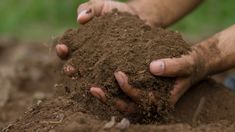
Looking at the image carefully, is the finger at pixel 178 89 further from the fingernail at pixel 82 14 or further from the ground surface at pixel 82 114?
the fingernail at pixel 82 14

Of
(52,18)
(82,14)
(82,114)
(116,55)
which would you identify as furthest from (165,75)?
(52,18)

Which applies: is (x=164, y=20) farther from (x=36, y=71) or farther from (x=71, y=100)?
(x=36, y=71)

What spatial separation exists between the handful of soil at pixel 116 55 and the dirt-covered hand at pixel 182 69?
4 cm

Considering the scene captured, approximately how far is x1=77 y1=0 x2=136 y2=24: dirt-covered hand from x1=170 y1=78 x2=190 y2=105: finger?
0.75 m

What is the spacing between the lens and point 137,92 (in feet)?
9.43

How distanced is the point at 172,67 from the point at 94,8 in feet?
2.81

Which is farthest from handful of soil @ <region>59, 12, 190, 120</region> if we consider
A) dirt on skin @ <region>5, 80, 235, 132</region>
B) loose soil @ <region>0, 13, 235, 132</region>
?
dirt on skin @ <region>5, 80, 235, 132</region>

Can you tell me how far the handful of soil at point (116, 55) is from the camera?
291 centimetres

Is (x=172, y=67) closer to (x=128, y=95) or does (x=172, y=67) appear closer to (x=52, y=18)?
(x=128, y=95)

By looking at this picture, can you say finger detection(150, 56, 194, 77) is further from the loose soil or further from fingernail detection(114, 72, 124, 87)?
fingernail detection(114, 72, 124, 87)

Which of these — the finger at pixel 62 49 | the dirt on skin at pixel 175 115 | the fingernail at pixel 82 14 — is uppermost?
the fingernail at pixel 82 14

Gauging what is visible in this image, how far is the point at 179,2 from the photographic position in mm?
4066

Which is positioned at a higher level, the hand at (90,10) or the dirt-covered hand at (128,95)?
the hand at (90,10)

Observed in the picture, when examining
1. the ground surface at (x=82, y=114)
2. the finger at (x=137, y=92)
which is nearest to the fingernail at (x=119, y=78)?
the finger at (x=137, y=92)
